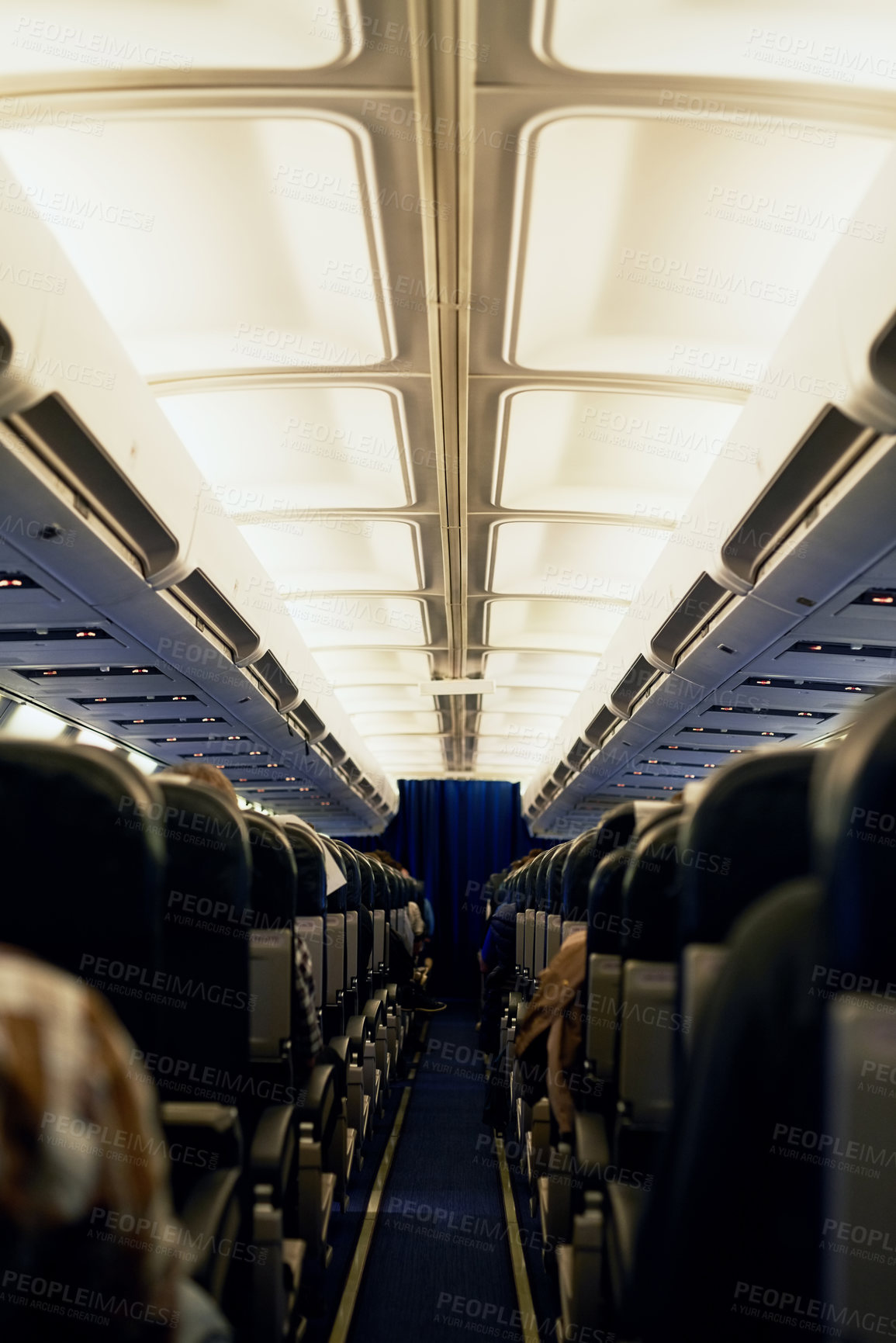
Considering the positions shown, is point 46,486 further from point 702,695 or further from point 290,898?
point 702,695

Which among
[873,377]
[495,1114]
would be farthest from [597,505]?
[495,1114]

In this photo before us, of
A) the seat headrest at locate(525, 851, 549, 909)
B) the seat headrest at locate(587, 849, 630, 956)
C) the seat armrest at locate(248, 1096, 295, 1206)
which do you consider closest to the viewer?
the seat armrest at locate(248, 1096, 295, 1206)

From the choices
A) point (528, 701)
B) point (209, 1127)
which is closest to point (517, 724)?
point (528, 701)

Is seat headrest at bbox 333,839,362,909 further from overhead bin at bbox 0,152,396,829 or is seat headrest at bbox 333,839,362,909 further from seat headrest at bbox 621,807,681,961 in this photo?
seat headrest at bbox 621,807,681,961

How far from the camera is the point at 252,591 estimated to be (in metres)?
6.99

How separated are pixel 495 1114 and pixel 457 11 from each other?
828cm

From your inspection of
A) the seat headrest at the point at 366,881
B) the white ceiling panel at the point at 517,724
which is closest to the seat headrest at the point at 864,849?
the seat headrest at the point at 366,881

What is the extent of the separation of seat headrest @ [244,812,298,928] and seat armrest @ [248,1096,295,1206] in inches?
26.0

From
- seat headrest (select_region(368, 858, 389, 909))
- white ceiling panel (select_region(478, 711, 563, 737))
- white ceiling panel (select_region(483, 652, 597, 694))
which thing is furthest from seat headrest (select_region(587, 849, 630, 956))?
white ceiling panel (select_region(478, 711, 563, 737))

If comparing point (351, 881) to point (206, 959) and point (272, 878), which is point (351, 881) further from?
point (206, 959)

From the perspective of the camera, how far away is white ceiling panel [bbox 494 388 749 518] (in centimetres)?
591

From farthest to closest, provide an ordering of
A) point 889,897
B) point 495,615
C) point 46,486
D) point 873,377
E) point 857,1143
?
1. point 495,615
2. point 46,486
3. point 873,377
4. point 857,1143
5. point 889,897

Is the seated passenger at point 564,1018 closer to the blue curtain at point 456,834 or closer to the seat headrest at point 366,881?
the seat headrest at point 366,881

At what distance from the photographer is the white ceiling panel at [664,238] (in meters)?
3.84
